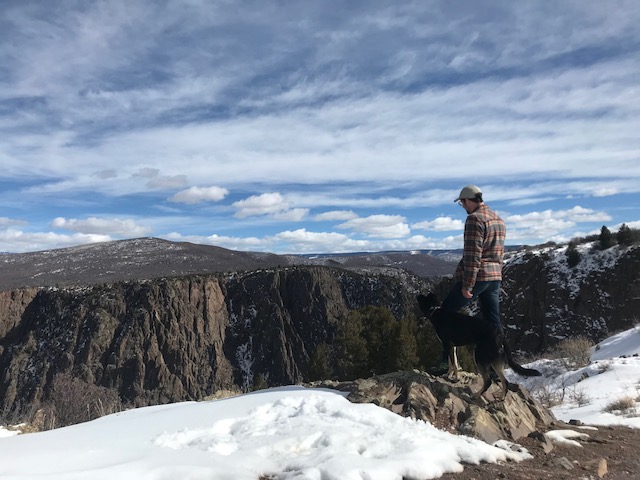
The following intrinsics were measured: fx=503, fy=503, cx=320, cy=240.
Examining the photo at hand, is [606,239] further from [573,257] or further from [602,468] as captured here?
[602,468]

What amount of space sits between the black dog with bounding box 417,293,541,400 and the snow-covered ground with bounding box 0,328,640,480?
991mm

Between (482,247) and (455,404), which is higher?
(482,247)

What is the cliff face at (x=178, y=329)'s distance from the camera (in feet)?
219

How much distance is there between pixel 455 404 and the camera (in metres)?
5.58

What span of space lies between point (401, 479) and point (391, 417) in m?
1.30

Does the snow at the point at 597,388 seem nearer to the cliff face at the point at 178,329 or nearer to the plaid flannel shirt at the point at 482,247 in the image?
the plaid flannel shirt at the point at 482,247

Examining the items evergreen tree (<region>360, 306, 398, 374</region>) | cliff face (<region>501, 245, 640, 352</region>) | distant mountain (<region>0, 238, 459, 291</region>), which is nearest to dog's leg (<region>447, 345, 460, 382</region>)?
evergreen tree (<region>360, 306, 398, 374</region>)

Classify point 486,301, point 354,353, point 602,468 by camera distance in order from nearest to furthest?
point 602,468 < point 486,301 < point 354,353

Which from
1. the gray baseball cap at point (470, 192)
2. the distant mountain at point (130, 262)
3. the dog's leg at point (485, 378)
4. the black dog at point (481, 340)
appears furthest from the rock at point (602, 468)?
the distant mountain at point (130, 262)

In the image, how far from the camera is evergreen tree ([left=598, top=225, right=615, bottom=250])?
4119cm

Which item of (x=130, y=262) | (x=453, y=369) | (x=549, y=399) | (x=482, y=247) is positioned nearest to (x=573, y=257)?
(x=549, y=399)

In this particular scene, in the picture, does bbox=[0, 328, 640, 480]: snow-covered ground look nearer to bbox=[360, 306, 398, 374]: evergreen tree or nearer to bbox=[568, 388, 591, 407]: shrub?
bbox=[568, 388, 591, 407]: shrub

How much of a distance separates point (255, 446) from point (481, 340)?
9.20ft

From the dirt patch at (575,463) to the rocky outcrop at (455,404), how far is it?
344 millimetres
